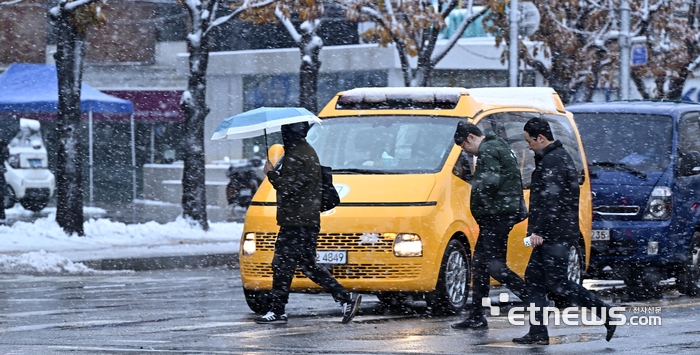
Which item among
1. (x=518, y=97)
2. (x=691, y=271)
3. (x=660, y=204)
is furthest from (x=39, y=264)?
(x=691, y=271)

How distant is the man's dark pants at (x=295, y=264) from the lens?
10.4 m

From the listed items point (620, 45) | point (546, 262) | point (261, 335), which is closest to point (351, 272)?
point (261, 335)

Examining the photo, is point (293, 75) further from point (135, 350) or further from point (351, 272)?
point (135, 350)

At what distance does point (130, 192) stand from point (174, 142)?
601 cm

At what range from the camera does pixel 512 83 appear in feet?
76.6

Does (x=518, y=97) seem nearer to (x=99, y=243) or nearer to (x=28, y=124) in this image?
(x=99, y=243)

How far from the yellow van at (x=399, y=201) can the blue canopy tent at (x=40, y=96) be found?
681 inches

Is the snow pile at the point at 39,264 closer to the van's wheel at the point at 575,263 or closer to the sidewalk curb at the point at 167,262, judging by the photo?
the sidewalk curb at the point at 167,262

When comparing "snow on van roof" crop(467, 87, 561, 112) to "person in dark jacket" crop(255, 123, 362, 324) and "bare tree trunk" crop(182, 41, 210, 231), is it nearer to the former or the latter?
"person in dark jacket" crop(255, 123, 362, 324)

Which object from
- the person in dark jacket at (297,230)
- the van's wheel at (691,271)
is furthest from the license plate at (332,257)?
the van's wheel at (691,271)

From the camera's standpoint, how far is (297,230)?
10.5 m

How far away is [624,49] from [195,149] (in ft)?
27.3

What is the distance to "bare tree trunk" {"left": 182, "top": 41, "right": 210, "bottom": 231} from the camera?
22.3 m

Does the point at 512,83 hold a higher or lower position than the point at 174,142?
higher
